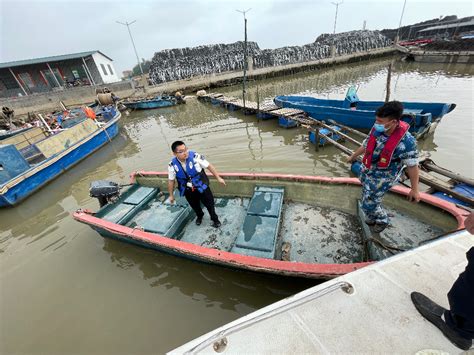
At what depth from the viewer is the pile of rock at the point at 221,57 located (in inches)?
1102

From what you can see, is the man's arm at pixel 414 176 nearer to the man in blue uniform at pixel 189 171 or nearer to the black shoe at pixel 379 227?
the black shoe at pixel 379 227

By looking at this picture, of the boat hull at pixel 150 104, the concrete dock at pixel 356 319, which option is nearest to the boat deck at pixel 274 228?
the concrete dock at pixel 356 319

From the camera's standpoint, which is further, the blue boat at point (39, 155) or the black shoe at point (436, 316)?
the blue boat at point (39, 155)

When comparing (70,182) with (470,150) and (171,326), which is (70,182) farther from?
(470,150)

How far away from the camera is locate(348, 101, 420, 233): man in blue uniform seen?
2.60 metres

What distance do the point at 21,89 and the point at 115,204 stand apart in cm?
3091

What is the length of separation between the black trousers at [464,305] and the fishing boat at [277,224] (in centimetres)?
125

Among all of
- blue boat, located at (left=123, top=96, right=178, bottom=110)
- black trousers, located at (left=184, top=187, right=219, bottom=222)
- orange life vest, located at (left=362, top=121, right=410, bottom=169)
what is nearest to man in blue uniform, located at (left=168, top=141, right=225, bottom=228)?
black trousers, located at (left=184, top=187, right=219, bottom=222)

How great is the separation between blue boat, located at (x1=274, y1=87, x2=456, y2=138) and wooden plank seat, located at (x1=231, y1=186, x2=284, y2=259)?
20.3ft

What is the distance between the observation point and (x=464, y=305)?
142 centimetres

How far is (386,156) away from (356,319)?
211 cm

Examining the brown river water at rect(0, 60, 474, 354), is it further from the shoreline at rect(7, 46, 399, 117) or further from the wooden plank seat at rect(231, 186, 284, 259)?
the shoreline at rect(7, 46, 399, 117)

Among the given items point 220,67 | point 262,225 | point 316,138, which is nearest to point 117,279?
point 262,225

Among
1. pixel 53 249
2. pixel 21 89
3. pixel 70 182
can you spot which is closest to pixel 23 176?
pixel 70 182
